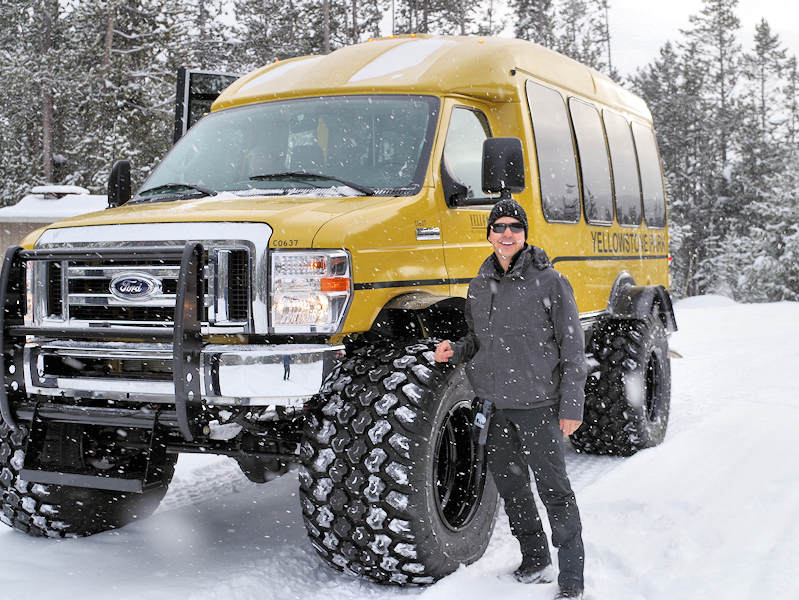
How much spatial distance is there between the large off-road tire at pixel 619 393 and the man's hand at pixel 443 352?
3408mm

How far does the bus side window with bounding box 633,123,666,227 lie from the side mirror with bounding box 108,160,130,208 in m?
5.21

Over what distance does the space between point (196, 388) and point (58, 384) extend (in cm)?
87

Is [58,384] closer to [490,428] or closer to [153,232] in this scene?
[153,232]

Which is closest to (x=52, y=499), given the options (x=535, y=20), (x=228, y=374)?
(x=228, y=374)

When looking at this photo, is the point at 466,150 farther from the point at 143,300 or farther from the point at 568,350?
the point at 143,300

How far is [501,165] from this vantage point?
4840 millimetres

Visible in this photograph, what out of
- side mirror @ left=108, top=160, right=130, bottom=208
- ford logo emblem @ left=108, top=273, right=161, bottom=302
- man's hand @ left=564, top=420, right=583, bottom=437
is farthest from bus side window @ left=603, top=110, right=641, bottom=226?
ford logo emblem @ left=108, top=273, right=161, bottom=302

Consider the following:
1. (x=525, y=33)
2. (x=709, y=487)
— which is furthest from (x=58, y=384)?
(x=525, y=33)

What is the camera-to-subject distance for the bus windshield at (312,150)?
4.98m

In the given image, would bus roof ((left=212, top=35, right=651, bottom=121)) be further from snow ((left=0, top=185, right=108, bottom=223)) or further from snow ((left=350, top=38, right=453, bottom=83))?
snow ((left=0, top=185, right=108, bottom=223))

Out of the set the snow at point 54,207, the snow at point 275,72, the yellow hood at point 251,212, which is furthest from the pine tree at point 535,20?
the yellow hood at point 251,212

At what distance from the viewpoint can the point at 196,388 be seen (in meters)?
3.88

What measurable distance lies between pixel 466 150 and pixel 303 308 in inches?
73.3

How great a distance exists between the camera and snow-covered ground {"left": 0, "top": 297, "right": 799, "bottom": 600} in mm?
4238
